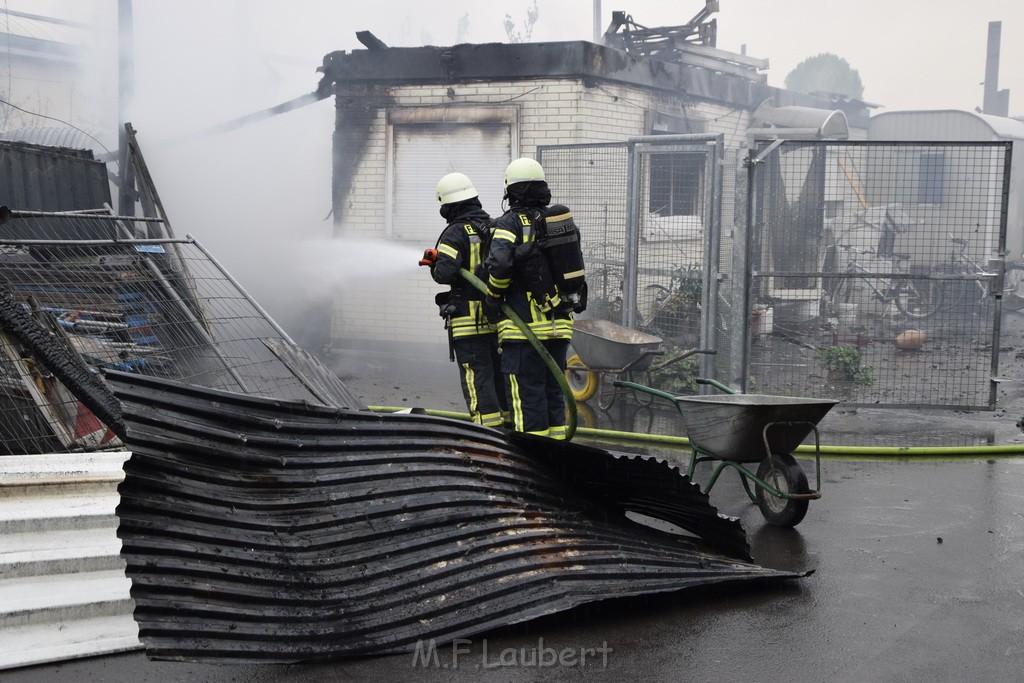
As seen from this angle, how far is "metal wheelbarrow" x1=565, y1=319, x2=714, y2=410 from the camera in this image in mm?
9203

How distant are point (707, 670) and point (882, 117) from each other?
20.9 metres

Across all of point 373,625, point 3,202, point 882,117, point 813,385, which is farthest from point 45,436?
point 882,117

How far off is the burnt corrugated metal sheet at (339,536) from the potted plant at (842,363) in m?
5.51

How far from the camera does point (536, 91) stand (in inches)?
512

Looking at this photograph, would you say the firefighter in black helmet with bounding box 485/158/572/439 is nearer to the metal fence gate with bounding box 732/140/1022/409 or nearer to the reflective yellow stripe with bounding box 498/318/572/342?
the reflective yellow stripe with bounding box 498/318/572/342

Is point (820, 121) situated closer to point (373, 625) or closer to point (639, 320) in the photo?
point (639, 320)

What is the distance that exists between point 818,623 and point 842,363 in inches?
234

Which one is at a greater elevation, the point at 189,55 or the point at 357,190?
the point at 189,55

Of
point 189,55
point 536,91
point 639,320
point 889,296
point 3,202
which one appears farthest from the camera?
→ point 189,55

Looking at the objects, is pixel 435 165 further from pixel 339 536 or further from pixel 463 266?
pixel 339 536

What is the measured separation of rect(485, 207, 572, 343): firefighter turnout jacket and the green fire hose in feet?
0.27

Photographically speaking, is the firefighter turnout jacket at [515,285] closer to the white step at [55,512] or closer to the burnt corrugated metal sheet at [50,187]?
the white step at [55,512]

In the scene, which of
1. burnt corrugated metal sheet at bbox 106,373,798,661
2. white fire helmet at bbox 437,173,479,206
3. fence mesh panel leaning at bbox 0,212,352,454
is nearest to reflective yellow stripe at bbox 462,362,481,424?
fence mesh panel leaning at bbox 0,212,352,454

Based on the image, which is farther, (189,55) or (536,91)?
(189,55)
